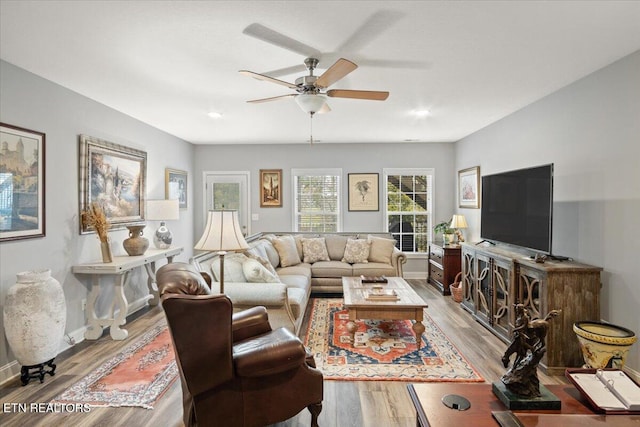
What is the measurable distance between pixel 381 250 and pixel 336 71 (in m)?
3.51

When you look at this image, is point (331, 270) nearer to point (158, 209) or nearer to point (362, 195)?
point (362, 195)

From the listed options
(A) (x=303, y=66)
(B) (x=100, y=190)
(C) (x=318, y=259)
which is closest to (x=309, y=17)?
(A) (x=303, y=66)

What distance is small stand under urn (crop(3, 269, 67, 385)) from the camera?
2572 millimetres

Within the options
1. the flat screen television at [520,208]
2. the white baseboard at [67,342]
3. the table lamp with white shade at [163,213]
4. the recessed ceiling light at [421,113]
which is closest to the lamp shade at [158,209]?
the table lamp with white shade at [163,213]

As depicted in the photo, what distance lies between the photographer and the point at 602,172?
2891 millimetres

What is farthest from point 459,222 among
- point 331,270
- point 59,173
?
point 59,173

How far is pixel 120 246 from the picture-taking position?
419 centimetres

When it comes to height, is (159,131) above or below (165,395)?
above

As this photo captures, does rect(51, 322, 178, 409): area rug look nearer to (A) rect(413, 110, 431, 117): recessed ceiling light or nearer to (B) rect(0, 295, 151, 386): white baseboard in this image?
(B) rect(0, 295, 151, 386): white baseboard

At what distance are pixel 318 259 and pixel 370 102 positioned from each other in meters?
2.59

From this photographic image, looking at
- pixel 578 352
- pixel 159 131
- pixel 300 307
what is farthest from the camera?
pixel 159 131

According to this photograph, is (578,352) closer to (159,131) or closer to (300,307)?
(300,307)

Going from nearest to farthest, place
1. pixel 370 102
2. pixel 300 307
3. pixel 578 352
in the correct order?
pixel 578 352 → pixel 300 307 → pixel 370 102

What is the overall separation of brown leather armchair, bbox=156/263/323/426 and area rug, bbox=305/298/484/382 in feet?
2.79
